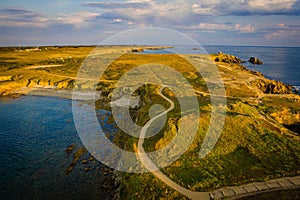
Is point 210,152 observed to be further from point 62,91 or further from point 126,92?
point 62,91

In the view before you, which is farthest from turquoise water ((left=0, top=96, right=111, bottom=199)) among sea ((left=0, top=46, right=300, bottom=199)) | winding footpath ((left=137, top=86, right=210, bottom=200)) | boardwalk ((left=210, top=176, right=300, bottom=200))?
boardwalk ((left=210, top=176, right=300, bottom=200))

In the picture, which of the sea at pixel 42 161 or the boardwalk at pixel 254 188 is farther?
the sea at pixel 42 161

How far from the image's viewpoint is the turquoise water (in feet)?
92.2

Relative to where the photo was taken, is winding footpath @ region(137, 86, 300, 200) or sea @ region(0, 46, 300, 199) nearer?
winding footpath @ region(137, 86, 300, 200)

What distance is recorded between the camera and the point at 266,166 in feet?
96.1

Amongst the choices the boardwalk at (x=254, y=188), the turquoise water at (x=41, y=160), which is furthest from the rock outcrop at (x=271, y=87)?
the turquoise water at (x=41, y=160)

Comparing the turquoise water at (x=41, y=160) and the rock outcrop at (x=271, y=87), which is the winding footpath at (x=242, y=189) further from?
the rock outcrop at (x=271, y=87)

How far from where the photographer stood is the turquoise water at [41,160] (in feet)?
92.2

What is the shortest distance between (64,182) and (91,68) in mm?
82108

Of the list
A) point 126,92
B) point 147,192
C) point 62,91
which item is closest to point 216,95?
point 126,92

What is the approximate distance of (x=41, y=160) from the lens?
114ft

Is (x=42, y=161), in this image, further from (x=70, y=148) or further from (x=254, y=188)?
(x=254, y=188)

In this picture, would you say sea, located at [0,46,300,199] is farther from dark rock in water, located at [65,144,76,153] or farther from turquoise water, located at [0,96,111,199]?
dark rock in water, located at [65,144,76,153]

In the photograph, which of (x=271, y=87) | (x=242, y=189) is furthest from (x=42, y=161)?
(x=271, y=87)
